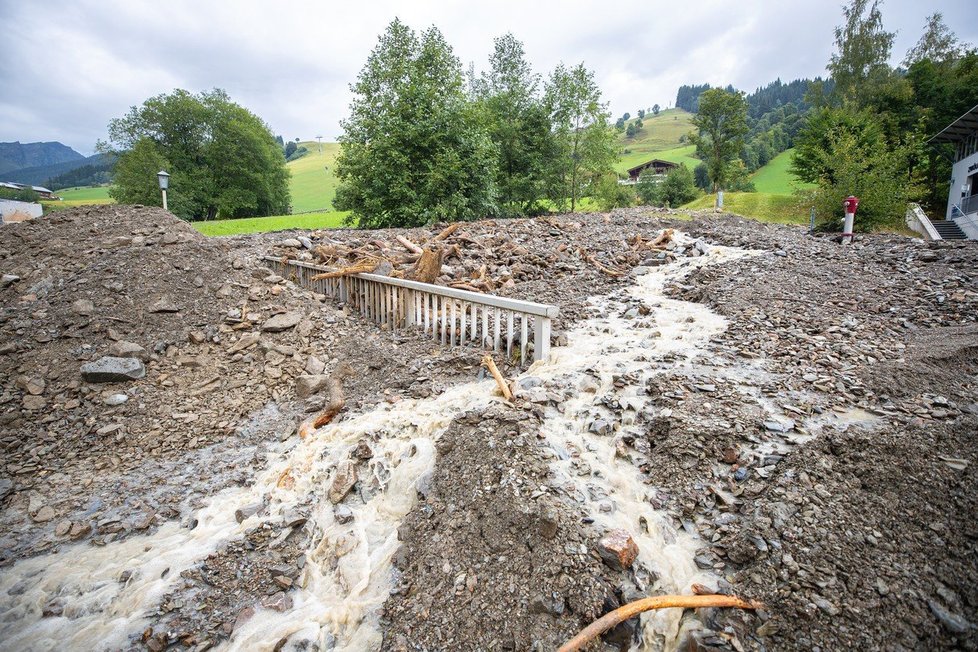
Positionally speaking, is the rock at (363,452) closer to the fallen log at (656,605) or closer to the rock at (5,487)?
the fallen log at (656,605)

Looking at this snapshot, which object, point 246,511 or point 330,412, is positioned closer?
point 246,511

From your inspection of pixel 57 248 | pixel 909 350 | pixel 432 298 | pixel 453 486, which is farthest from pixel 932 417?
pixel 57 248

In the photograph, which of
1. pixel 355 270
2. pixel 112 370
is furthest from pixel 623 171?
pixel 112 370

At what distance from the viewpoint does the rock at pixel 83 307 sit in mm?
5734

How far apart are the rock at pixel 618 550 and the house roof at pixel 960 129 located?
3205cm

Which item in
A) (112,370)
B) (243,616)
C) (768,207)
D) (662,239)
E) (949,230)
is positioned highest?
(768,207)

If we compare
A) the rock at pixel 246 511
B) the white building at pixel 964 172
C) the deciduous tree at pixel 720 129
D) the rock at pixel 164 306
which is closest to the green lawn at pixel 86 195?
the rock at pixel 164 306

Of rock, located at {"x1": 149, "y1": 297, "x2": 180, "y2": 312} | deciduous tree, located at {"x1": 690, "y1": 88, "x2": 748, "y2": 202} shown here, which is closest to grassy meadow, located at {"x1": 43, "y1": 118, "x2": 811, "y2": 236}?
deciduous tree, located at {"x1": 690, "y1": 88, "x2": 748, "y2": 202}

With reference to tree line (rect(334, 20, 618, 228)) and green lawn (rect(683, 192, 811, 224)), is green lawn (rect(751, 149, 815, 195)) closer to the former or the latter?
green lawn (rect(683, 192, 811, 224))

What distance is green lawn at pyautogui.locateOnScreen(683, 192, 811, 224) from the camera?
2431cm

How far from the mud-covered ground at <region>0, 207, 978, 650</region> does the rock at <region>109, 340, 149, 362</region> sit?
0.20ft

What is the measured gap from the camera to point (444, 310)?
588 centimetres

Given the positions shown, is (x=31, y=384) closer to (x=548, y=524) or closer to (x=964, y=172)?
(x=548, y=524)

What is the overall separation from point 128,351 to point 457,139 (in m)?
12.9
